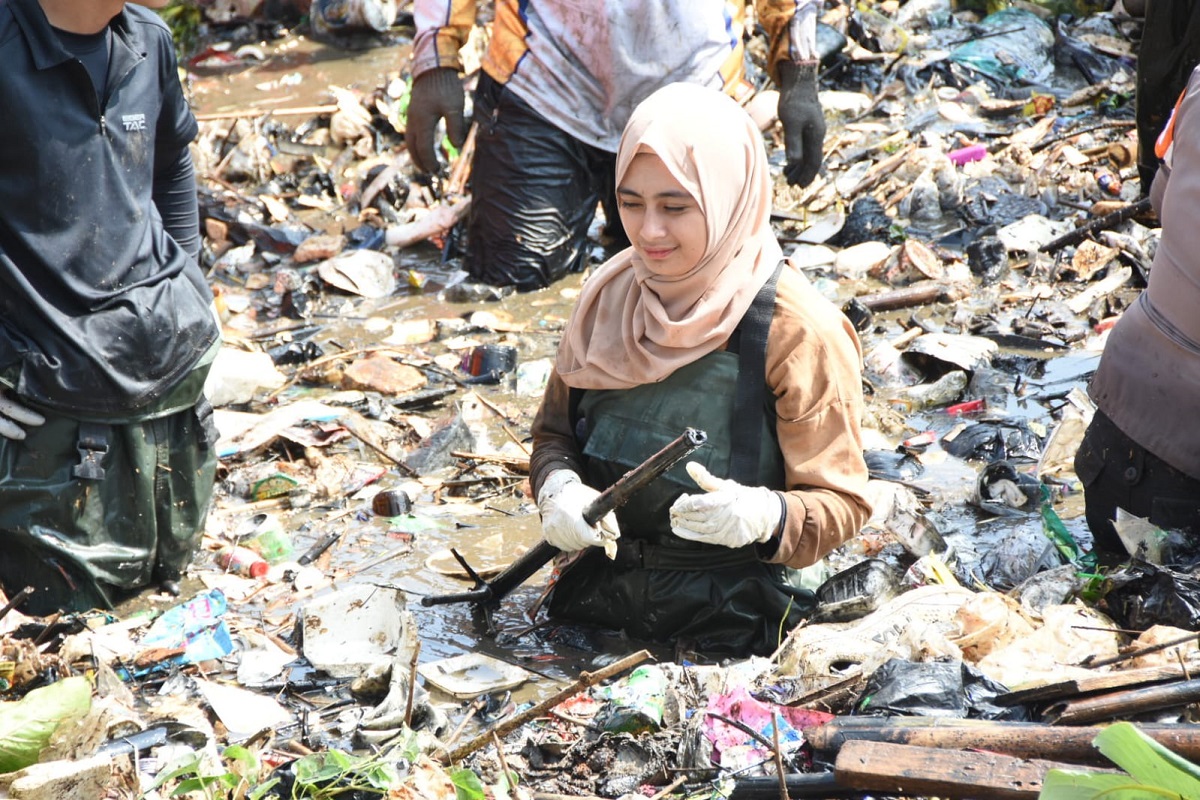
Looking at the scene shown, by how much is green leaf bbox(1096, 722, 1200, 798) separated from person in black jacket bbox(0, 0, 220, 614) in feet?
9.62

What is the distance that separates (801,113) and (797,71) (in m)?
0.20

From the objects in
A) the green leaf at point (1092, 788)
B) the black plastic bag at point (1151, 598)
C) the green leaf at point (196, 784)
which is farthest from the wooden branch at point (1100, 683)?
the green leaf at point (196, 784)

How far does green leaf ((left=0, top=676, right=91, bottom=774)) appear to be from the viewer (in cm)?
280

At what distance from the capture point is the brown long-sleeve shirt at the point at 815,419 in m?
3.33

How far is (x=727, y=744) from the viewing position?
2.91 m

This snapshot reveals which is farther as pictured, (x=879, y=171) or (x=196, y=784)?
(x=879, y=171)

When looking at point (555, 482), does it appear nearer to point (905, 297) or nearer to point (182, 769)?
point (182, 769)

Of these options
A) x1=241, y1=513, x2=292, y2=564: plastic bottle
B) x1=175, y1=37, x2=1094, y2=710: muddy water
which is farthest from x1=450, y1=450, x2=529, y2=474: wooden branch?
x1=241, y1=513, x2=292, y2=564: plastic bottle

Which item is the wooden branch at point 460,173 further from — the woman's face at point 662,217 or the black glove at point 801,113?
the woman's face at point 662,217

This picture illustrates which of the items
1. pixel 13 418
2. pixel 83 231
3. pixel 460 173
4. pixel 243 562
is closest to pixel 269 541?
pixel 243 562

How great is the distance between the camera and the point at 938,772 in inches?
94.3

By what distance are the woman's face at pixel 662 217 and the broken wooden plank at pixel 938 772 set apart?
1413mm

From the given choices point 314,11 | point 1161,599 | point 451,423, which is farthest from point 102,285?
point 314,11

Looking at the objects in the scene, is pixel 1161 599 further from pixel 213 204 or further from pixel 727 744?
pixel 213 204
